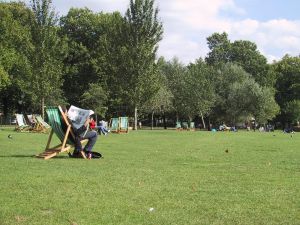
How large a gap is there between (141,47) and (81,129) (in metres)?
39.2

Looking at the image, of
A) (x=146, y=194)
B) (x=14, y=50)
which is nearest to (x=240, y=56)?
(x=14, y=50)

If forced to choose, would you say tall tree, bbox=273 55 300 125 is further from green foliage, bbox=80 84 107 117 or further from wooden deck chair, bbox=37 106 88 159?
wooden deck chair, bbox=37 106 88 159

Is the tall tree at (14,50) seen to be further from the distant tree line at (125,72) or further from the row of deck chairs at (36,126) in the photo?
the row of deck chairs at (36,126)

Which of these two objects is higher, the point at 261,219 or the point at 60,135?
the point at 60,135

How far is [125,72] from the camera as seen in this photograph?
53844mm

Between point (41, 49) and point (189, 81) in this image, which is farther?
point (189, 81)

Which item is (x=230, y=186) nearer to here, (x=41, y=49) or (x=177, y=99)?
(x=41, y=49)

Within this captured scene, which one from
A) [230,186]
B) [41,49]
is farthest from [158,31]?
[230,186]

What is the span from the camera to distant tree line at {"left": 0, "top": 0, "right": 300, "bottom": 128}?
150ft

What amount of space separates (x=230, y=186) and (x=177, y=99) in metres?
71.7

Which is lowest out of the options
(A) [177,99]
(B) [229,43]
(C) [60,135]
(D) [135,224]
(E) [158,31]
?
(D) [135,224]

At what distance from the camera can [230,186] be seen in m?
8.63

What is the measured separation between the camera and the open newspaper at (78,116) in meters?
13.9

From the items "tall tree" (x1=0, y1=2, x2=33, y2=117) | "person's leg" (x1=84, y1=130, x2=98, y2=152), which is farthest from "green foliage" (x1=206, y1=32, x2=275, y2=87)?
"person's leg" (x1=84, y1=130, x2=98, y2=152)
